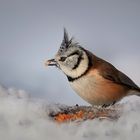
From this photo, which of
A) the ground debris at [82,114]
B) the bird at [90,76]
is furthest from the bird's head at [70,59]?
the ground debris at [82,114]

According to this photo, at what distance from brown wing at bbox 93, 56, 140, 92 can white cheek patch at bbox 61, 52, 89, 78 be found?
7 centimetres

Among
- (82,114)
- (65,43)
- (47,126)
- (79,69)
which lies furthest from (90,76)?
(47,126)

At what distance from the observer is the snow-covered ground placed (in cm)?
248

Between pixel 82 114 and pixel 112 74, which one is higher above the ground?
pixel 112 74

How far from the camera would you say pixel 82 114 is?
2.89 m

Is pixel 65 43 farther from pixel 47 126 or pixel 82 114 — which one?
pixel 47 126

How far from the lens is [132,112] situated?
2668 mm

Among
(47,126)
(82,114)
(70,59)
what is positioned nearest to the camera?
(47,126)

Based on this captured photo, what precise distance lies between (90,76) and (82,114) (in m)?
0.45

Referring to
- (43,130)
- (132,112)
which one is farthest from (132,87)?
(43,130)

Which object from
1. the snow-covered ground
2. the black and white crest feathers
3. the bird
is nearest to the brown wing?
the bird

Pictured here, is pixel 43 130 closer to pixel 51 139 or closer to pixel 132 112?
pixel 51 139

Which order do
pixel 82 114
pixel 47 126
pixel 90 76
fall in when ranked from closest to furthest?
pixel 47 126
pixel 82 114
pixel 90 76

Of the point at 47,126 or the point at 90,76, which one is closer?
the point at 47,126
